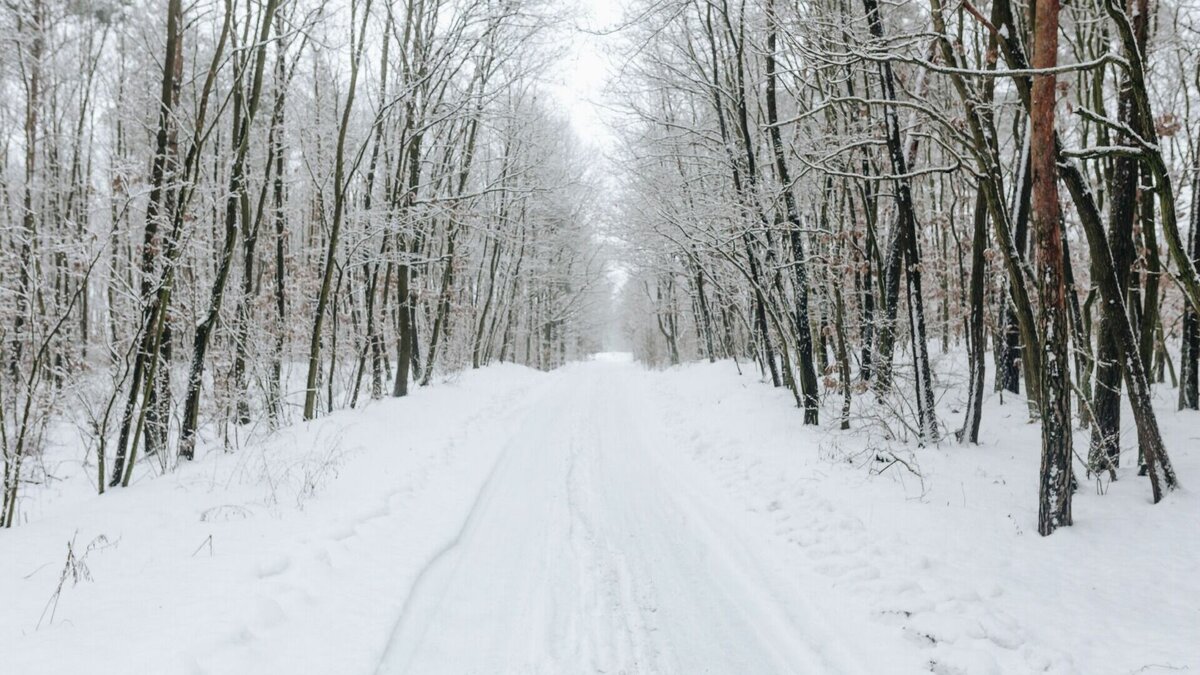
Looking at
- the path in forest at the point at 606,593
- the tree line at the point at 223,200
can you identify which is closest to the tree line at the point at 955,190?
the path in forest at the point at 606,593

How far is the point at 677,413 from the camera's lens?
13.3m

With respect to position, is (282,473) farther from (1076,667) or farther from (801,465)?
(1076,667)

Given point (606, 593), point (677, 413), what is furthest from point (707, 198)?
point (606, 593)

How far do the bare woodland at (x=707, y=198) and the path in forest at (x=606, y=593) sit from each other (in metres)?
2.55

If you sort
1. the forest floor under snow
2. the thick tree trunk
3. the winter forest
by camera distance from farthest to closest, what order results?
1. the thick tree trunk
2. the winter forest
3. the forest floor under snow

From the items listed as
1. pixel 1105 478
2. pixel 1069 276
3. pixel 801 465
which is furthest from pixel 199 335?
pixel 1069 276

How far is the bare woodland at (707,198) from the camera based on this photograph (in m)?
5.09

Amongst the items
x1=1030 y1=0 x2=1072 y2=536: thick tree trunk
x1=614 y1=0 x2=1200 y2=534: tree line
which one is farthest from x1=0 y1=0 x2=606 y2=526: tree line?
x1=1030 y1=0 x2=1072 y2=536: thick tree trunk

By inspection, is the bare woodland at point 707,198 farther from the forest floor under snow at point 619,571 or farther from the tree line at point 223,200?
the forest floor under snow at point 619,571

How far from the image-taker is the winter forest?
365cm

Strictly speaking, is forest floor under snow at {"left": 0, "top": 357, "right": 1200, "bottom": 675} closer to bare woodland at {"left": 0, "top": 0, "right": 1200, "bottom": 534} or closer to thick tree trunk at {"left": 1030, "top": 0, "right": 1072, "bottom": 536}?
thick tree trunk at {"left": 1030, "top": 0, "right": 1072, "bottom": 536}

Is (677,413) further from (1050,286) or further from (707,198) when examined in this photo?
(1050,286)

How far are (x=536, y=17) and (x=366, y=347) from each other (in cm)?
839

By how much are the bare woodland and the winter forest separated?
0.30ft
